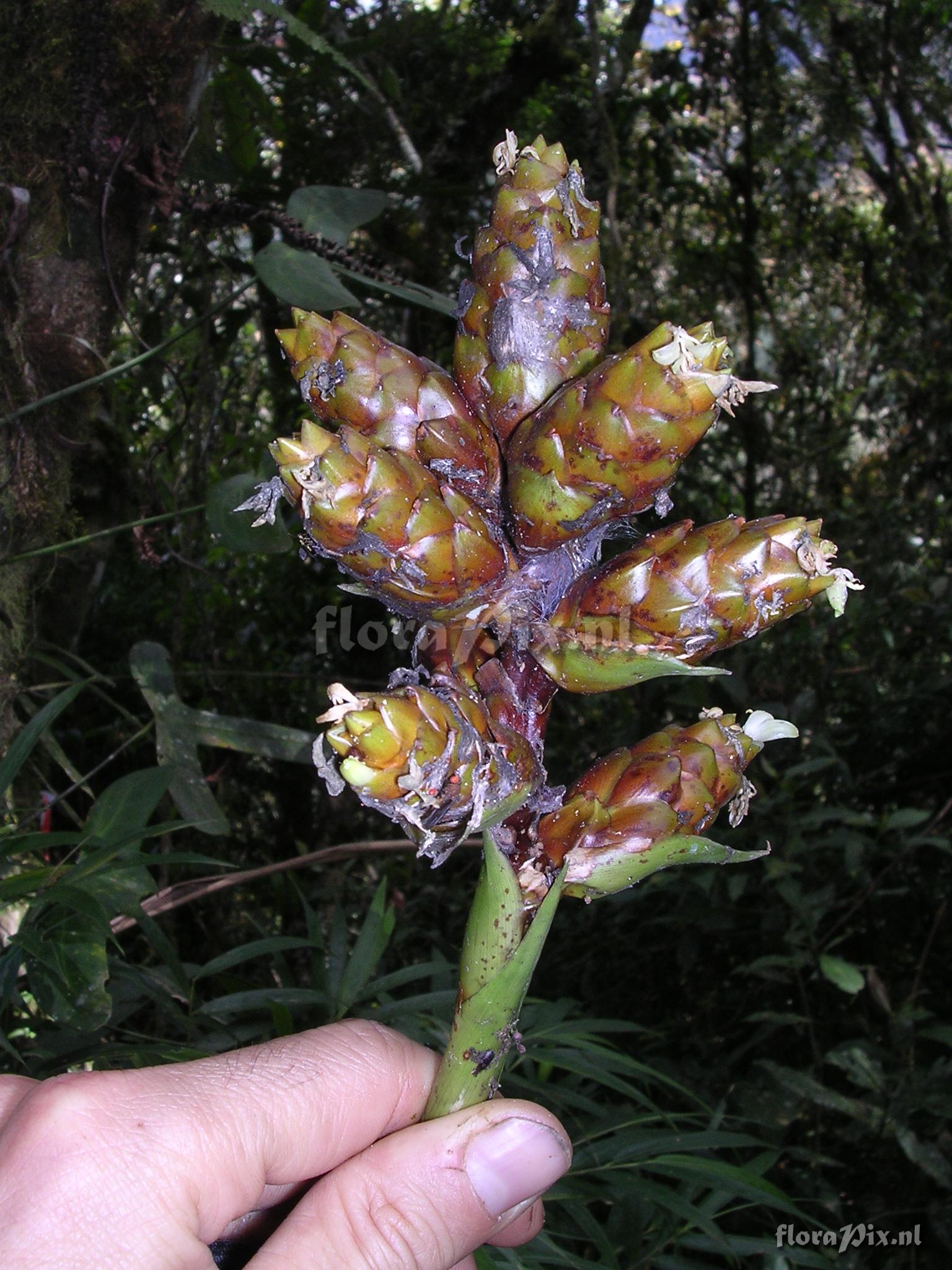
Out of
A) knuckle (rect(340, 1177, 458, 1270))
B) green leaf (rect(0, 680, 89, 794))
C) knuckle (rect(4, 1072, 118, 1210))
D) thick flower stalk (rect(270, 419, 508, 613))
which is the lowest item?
knuckle (rect(340, 1177, 458, 1270))

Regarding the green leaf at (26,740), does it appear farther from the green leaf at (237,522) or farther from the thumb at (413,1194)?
the thumb at (413,1194)

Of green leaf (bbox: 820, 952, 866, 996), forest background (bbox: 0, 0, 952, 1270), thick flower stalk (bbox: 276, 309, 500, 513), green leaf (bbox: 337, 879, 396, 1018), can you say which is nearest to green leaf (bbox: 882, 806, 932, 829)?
forest background (bbox: 0, 0, 952, 1270)

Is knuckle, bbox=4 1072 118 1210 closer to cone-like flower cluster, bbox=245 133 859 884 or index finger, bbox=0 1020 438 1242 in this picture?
index finger, bbox=0 1020 438 1242

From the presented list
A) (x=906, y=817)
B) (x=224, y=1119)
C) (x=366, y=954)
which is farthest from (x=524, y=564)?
(x=906, y=817)

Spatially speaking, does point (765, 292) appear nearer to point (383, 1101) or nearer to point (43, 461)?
point (43, 461)

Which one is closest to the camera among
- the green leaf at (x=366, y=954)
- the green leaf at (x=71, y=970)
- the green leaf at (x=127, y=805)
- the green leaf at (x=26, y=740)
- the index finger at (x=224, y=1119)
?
the index finger at (x=224, y=1119)

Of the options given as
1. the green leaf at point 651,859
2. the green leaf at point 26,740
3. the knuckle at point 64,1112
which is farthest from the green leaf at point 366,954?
the green leaf at point 651,859
